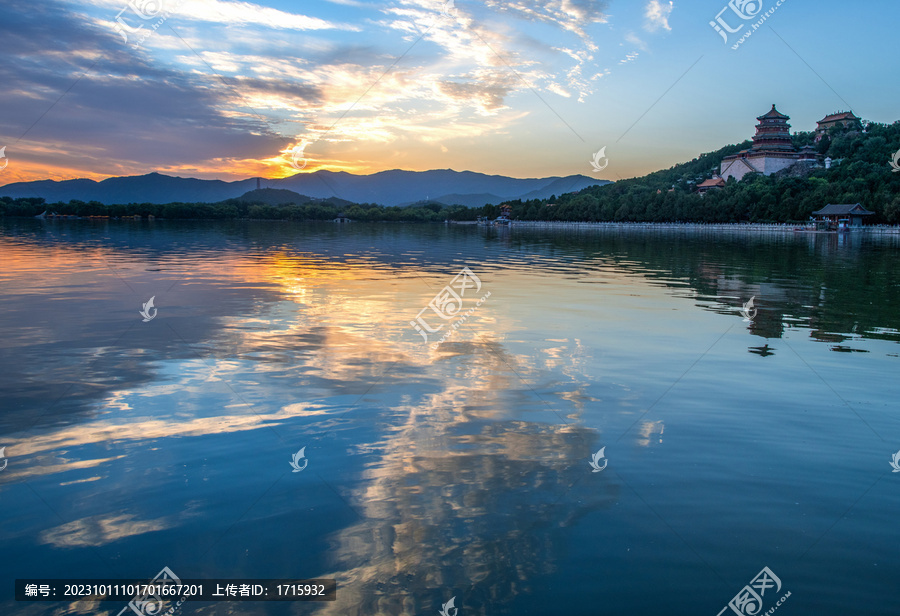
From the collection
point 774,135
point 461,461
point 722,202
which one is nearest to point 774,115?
point 774,135

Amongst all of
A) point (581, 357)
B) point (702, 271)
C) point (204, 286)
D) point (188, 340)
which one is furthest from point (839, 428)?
point (702, 271)

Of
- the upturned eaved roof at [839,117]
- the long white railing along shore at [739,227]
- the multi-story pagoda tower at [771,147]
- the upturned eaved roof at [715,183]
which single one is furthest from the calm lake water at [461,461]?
the upturned eaved roof at [839,117]

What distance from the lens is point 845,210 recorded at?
83250 mm

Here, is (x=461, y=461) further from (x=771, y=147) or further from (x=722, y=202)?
(x=771, y=147)

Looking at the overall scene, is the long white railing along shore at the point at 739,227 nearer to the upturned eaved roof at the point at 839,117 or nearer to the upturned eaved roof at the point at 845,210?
the upturned eaved roof at the point at 845,210

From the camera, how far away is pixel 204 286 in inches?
779

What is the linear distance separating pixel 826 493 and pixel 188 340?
33.6ft

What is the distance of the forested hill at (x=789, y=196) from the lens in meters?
93.5

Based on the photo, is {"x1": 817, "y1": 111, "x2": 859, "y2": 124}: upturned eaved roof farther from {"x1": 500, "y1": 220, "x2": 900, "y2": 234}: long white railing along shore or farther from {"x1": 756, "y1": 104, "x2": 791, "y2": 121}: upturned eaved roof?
{"x1": 500, "y1": 220, "x2": 900, "y2": 234}: long white railing along shore

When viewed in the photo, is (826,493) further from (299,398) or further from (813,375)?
(299,398)

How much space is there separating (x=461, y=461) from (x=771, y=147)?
5693 inches

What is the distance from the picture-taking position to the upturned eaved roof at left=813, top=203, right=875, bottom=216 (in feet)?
272

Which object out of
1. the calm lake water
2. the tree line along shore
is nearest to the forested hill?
the tree line along shore

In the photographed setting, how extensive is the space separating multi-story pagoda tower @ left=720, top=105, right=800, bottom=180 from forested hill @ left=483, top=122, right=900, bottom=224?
3569 millimetres
